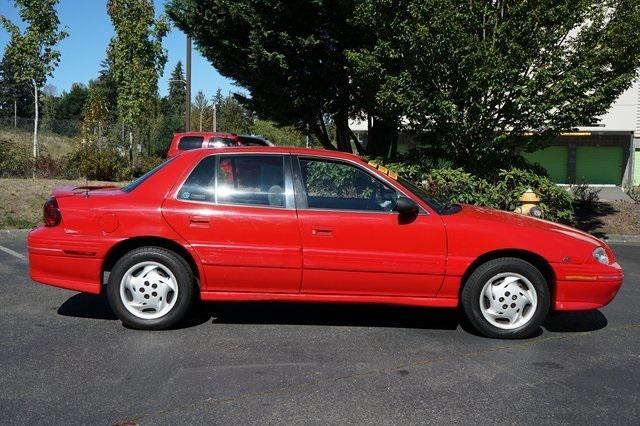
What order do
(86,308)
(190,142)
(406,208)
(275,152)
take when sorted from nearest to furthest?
(406,208)
(275,152)
(86,308)
(190,142)

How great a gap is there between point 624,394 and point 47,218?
15.4ft

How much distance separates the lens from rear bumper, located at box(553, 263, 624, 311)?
5188mm

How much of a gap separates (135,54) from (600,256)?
1950 centimetres

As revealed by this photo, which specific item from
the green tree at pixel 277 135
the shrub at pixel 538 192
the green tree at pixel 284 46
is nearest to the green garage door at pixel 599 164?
the green tree at pixel 284 46

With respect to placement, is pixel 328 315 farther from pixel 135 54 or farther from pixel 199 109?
pixel 199 109

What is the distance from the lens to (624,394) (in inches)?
161

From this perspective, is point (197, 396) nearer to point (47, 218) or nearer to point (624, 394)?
point (47, 218)

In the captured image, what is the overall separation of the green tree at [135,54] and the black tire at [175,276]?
16.5 metres

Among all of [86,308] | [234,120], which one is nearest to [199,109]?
[234,120]

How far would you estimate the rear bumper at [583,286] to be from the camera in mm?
5188

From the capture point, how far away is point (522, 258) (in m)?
5.29

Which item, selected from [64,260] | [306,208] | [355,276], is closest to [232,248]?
[306,208]

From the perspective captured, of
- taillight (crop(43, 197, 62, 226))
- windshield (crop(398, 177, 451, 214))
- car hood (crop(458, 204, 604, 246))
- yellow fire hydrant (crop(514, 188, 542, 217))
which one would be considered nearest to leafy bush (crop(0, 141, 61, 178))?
yellow fire hydrant (crop(514, 188, 542, 217))

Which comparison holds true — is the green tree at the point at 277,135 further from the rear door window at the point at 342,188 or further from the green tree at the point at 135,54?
the rear door window at the point at 342,188
